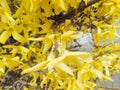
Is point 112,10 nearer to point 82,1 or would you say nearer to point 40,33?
point 82,1

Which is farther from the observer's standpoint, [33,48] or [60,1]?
[33,48]

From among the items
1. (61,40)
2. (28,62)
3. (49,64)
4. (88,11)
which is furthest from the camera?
(28,62)

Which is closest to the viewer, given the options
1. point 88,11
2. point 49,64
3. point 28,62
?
point 49,64

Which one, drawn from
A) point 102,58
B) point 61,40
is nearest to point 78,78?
point 61,40

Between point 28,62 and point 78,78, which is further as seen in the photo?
point 28,62

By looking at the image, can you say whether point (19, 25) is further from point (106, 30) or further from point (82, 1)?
point (106, 30)

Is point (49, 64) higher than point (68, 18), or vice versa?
point (68, 18)

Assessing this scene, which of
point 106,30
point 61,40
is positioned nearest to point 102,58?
point 106,30

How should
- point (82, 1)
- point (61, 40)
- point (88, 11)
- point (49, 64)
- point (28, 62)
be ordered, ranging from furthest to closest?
point (28, 62), point (88, 11), point (82, 1), point (61, 40), point (49, 64)

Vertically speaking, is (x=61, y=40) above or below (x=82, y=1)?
below
